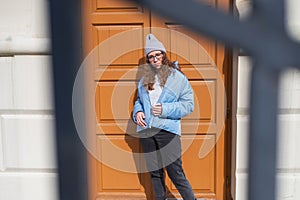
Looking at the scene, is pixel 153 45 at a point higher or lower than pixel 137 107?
higher

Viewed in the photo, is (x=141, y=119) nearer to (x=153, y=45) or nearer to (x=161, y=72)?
(x=161, y=72)

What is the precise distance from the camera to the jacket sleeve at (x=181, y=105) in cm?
330

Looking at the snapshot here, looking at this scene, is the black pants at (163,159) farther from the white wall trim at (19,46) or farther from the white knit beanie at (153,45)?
the white wall trim at (19,46)

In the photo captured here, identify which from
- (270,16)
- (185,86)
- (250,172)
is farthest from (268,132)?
(185,86)

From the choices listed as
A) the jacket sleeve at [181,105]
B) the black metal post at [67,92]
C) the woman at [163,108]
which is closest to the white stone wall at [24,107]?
the woman at [163,108]

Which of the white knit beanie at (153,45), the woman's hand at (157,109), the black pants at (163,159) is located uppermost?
the white knit beanie at (153,45)

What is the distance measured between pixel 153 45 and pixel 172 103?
521 millimetres

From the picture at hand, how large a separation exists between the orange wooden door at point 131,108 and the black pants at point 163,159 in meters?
0.30

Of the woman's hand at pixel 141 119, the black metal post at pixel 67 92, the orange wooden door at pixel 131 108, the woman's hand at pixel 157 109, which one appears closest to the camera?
the black metal post at pixel 67 92

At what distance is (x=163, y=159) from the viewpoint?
3.52 meters

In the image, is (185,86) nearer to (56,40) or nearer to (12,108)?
(12,108)

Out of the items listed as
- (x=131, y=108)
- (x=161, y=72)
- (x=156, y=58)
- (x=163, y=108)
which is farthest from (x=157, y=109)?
(x=131, y=108)

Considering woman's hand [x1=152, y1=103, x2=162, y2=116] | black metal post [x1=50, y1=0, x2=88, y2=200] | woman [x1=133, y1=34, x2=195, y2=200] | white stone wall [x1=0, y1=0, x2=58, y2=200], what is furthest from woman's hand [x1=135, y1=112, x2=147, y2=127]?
black metal post [x1=50, y1=0, x2=88, y2=200]

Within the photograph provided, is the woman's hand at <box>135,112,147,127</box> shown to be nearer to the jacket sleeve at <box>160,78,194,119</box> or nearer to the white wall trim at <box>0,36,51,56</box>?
the jacket sleeve at <box>160,78,194,119</box>
